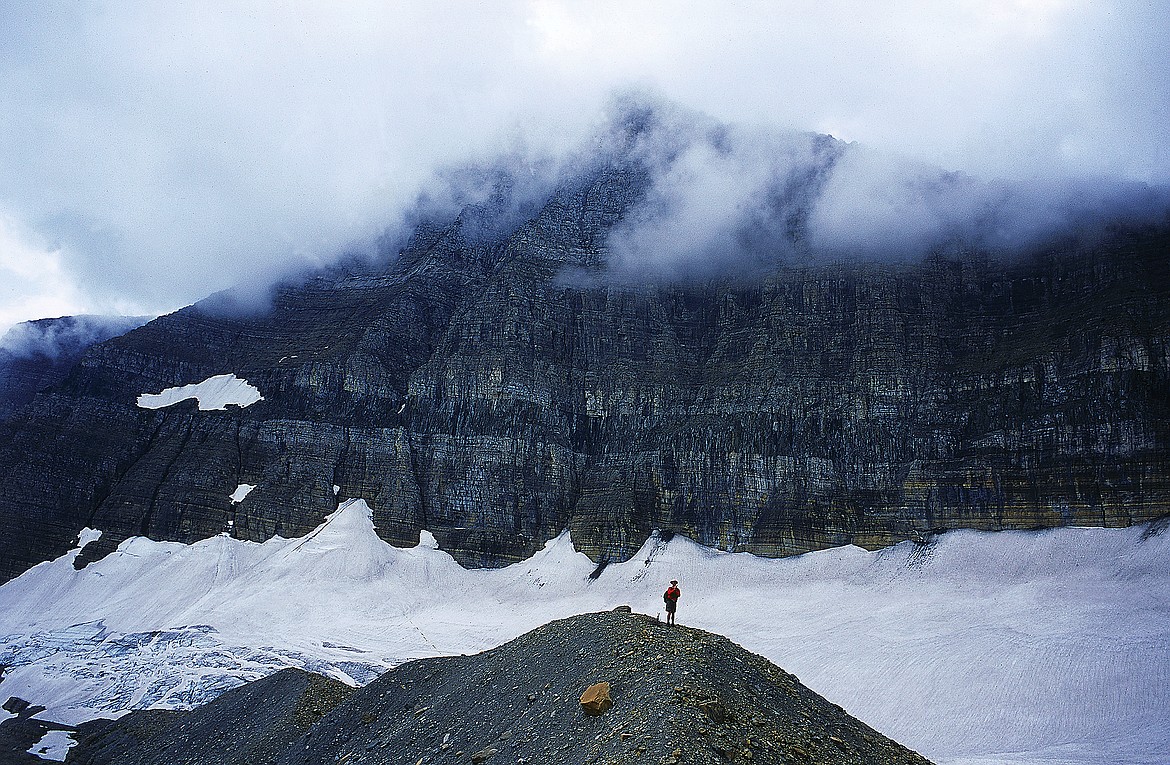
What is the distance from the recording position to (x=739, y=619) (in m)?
53.7

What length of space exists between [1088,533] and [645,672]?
47.9 meters

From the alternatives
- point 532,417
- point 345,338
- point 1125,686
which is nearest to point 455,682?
point 1125,686

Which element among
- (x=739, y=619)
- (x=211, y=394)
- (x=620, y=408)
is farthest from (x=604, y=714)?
(x=211, y=394)

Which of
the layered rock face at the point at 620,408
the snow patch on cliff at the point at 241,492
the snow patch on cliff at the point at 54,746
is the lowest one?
the snow patch on cliff at the point at 54,746

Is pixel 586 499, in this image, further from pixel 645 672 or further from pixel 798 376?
pixel 645 672

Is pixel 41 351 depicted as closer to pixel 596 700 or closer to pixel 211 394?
pixel 211 394

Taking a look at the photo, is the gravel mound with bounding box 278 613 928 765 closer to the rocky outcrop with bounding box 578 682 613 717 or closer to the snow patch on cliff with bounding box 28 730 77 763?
the rocky outcrop with bounding box 578 682 613 717

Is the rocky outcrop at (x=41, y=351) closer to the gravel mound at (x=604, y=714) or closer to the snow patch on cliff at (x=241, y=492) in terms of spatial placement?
the snow patch on cliff at (x=241, y=492)

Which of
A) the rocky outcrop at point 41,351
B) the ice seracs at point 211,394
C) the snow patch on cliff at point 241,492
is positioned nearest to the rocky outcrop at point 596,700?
the snow patch on cliff at point 241,492

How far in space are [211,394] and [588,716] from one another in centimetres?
8190

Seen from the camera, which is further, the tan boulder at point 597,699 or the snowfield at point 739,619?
the snowfield at point 739,619

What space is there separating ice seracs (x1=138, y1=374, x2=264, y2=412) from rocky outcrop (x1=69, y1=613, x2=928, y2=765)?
6052 cm

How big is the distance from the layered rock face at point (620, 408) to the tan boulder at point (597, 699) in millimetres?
48311

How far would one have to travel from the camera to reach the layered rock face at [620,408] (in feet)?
190
